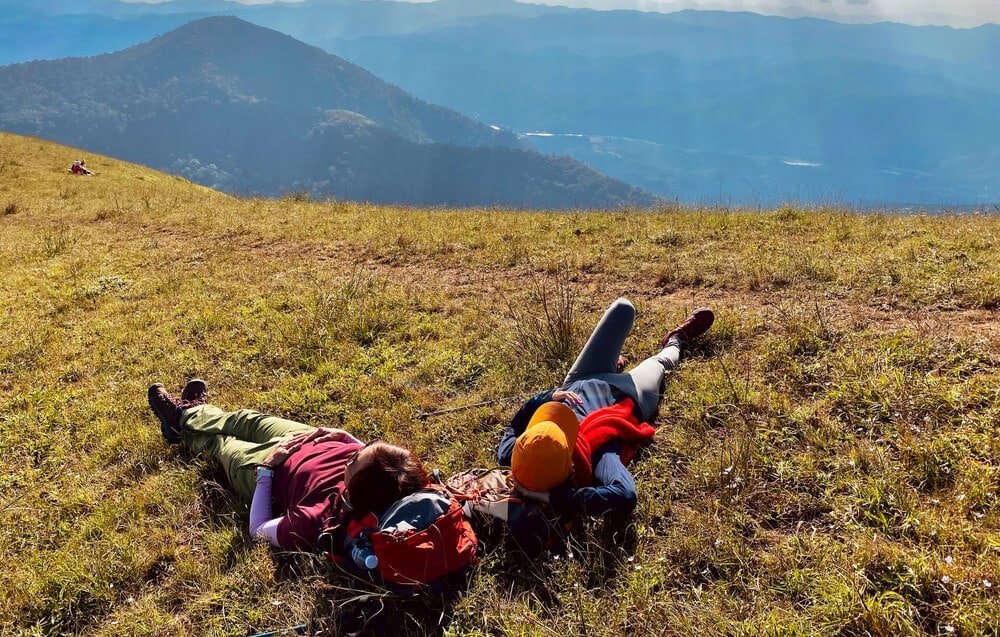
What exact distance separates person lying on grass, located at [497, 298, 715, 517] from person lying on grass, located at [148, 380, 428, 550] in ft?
2.46

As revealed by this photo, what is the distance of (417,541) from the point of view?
3.11 meters

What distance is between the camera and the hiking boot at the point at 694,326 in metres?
5.39

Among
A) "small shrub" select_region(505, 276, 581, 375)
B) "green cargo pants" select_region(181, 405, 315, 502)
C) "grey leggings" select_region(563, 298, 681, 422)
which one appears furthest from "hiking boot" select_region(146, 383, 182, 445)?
"grey leggings" select_region(563, 298, 681, 422)

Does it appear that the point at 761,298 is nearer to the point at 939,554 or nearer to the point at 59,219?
the point at 939,554

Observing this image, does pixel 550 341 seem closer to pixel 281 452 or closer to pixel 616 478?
pixel 616 478

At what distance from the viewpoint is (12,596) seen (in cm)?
365

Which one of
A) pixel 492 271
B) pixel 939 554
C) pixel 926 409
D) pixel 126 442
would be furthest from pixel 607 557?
pixel 492 271

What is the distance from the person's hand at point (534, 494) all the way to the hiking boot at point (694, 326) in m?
2.49

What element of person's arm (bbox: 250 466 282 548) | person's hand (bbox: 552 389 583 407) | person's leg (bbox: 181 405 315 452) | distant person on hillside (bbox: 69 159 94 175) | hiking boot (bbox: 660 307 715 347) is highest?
distant person on hillside (bbox: 69 159 94 175)

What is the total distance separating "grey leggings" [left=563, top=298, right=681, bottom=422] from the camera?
4.55 meters

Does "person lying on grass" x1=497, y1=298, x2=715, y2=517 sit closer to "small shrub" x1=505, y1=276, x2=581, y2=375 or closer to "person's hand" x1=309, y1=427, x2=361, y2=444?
"small shrub" x1=505, y1=276, x2=581, y2=375

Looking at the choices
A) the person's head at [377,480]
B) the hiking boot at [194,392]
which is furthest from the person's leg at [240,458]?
the person's head at [377,480]

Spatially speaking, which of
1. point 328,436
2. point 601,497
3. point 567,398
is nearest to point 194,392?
point 328,436

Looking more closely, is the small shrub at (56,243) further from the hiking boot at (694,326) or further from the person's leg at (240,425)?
the hiking boot at (694,326)
